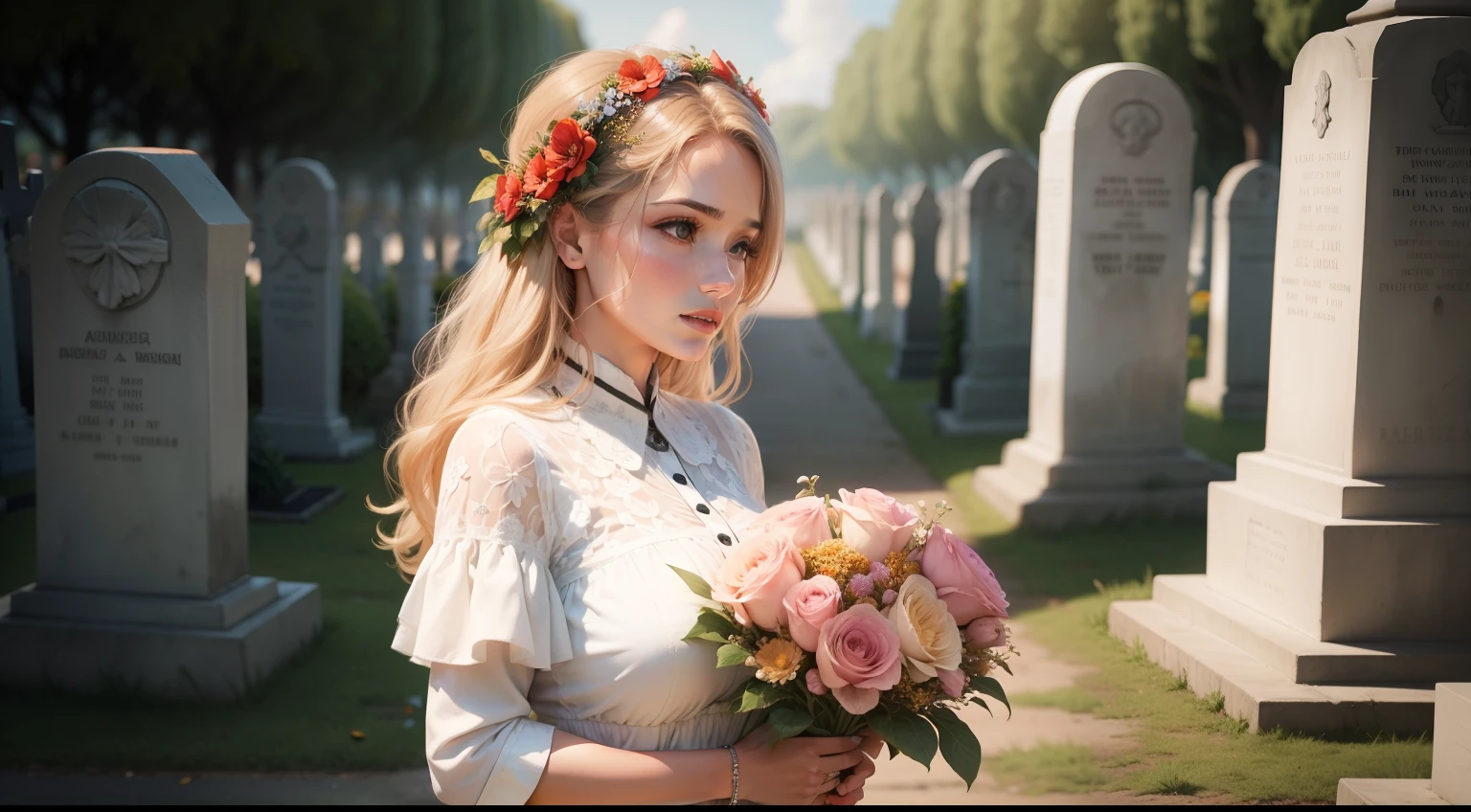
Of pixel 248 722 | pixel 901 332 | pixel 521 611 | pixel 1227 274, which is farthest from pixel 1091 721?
pixel 901 332

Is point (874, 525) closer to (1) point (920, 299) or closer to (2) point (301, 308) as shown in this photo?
(2) point (301, 308)

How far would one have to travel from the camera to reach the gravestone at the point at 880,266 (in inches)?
774

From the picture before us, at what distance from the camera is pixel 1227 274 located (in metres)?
12.6

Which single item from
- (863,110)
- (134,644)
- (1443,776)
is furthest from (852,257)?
(863,110)

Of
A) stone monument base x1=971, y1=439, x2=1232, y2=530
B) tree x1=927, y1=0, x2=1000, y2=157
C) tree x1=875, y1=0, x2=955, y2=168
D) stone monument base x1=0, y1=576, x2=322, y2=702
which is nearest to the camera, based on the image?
stone monument base x1=0, y1=576, x2=322, y2=702

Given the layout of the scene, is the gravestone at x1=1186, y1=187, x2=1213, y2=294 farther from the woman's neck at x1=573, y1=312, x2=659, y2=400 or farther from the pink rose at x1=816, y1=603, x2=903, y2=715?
the pink rose at x1=816, y1=603, x2=903, y2=715

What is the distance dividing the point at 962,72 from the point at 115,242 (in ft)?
90.7

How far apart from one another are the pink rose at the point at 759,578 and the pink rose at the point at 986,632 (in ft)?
1.02

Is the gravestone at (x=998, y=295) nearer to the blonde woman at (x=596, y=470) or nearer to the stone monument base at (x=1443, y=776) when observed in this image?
the stone monument base at (x=1443, y=776)

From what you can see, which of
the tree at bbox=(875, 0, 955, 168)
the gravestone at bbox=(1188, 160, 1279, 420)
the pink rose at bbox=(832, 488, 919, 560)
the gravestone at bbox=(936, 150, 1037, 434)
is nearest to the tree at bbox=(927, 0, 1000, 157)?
the tree at bbox=(875, 0, 955, 168)

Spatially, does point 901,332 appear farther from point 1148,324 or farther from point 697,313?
point 697,313

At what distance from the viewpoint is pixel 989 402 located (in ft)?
41.8

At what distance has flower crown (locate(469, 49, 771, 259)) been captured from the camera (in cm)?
225

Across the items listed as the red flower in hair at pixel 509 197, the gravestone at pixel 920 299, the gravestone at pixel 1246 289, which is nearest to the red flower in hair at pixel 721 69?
the red flower in hair at pixel 509 197
